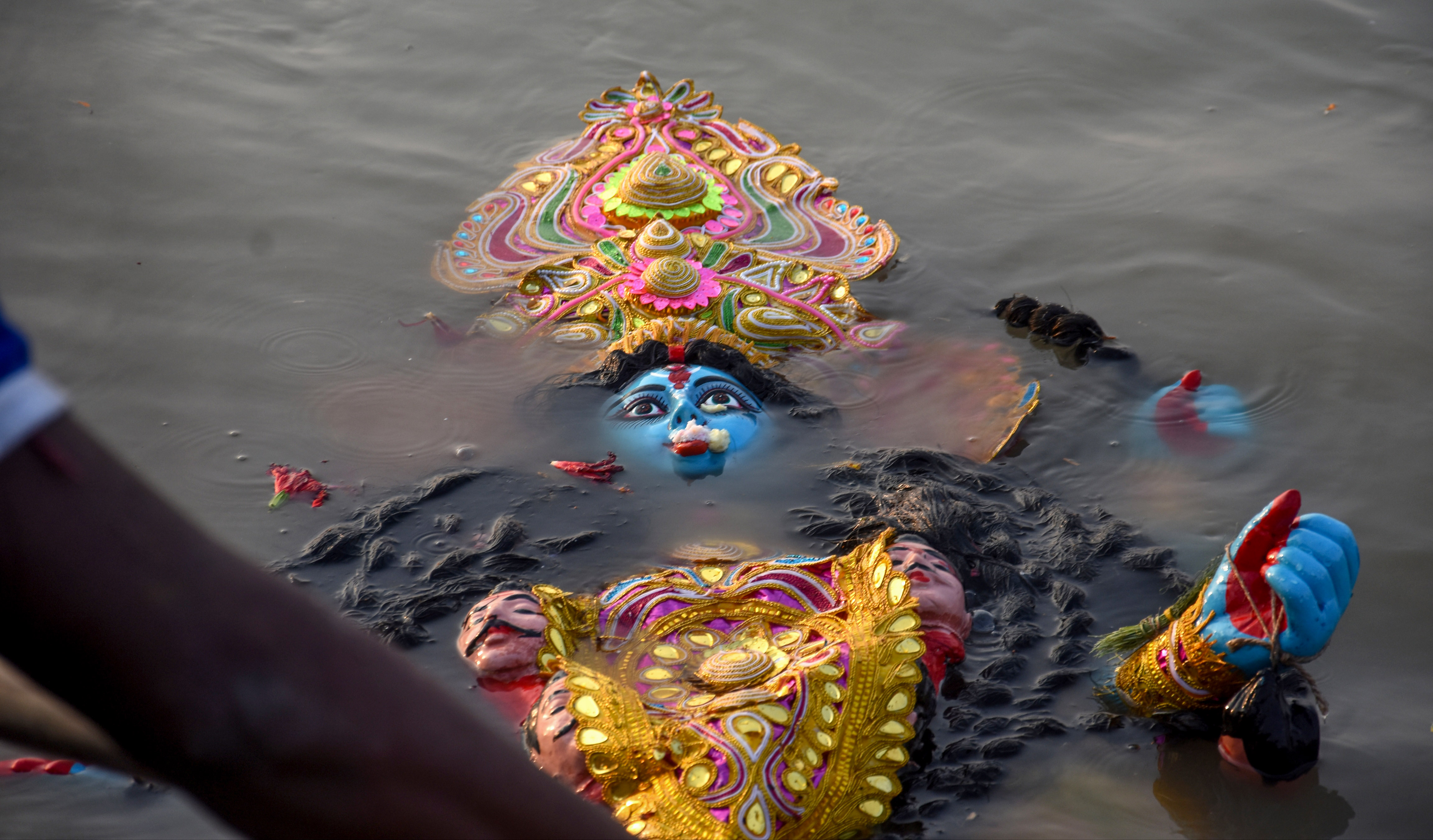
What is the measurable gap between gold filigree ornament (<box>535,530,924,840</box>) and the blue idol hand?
1.98 feet

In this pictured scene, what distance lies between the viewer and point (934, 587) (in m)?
2.42

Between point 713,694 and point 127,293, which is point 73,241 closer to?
point 127,293

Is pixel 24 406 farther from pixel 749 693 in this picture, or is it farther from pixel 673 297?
pixel 673 297

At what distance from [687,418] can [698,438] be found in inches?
4.0

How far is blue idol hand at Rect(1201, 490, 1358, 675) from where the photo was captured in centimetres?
197

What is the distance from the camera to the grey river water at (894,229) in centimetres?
268

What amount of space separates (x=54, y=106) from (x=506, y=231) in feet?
7.27

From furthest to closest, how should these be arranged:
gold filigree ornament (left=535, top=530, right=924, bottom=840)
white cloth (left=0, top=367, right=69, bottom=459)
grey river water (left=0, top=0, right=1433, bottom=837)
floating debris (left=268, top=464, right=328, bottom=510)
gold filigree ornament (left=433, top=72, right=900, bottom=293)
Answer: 1. gold filigree ornament (left=433, top=72, right=900, bottom=293)
2. floating debris (left=268, top=464, right=328, bottom=510)
3. grey river water (left=0, top=0, right=1433, bottom=837)
4. gold filigree ornament (left=535, top=530, right=924, bottom=840)
5. white cloth (left=0, top=367, right=69, bottom=459)

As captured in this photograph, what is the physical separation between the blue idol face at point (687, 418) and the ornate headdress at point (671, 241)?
0.63ft

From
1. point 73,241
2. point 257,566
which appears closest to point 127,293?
point 73,241

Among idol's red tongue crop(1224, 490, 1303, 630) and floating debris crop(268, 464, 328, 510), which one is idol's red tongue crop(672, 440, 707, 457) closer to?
floating debris crop(268, 464, 328, 510)

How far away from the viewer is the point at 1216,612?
2150 millimetres

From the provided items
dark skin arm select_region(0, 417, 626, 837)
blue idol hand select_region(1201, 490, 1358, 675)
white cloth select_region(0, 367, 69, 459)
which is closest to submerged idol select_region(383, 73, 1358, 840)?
blue idol hand select_region(1201, 490, 1358, 675)

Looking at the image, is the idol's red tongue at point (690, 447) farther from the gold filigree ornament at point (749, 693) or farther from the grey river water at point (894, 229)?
the gold filigree ornament at point (749, 693)
